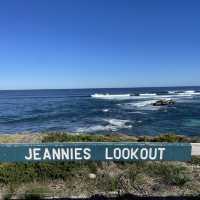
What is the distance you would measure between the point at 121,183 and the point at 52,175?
4.88 feet

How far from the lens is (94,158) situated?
4.18 m

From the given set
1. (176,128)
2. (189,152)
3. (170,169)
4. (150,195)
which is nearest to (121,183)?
(150,195)

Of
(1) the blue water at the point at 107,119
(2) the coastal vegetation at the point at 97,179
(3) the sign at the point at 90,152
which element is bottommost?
(1) the blue water at the point at 107,119

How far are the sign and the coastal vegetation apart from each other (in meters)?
A: 1.03

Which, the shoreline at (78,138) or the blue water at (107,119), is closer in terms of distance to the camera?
the shoreline at (78,138)

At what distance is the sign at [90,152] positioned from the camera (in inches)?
163

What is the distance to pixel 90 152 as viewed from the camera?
13.6ft

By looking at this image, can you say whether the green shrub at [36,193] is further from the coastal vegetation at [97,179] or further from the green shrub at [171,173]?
the green shrub at [171,173]

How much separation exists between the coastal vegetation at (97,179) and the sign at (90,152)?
1.03 meters

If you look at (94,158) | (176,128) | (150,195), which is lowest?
(176,128)

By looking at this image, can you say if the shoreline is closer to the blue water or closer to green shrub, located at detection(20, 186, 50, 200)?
green shrub, located at detection(20, 186, 50, 200)

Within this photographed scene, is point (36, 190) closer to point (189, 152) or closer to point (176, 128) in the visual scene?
point (189, 152)

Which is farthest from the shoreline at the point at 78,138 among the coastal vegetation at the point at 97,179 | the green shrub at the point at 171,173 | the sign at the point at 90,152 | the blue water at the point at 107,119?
the blue water at the point at 107,119

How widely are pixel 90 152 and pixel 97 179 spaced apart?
5.61ft
